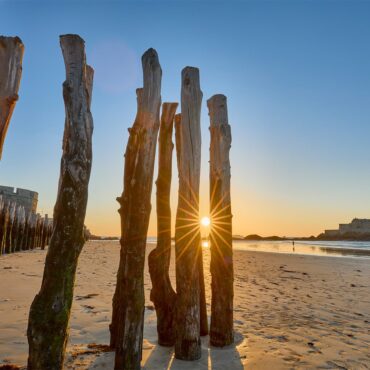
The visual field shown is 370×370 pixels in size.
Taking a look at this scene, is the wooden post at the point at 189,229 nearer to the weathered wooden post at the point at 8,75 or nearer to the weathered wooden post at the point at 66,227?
the weathered wooden post at the point at 66,227

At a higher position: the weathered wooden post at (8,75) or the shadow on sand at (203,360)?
the weathered wooden post at (8,75)

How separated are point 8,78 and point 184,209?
2353 mm

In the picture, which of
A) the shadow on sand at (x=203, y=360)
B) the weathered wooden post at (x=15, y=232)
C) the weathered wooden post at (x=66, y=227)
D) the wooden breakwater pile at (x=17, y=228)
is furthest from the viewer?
the weathered wooden post at (x=15, y=232)

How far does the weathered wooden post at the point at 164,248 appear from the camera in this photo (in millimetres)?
3938

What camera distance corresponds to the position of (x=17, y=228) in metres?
17.9

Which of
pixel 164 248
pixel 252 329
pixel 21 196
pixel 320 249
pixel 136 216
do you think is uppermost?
pixel 21 196

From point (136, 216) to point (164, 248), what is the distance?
1041mm

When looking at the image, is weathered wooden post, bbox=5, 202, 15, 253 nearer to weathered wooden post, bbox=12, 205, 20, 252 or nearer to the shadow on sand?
weathered wooden post, bbox=12, 205, 20, 252

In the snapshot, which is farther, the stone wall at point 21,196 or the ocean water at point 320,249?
the stone wall at point 21,196

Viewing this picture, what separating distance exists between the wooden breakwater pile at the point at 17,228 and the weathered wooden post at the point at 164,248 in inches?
495

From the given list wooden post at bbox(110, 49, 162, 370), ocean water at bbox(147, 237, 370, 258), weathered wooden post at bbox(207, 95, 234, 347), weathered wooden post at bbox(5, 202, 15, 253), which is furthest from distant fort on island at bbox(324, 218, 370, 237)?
wooden post at bbox(110, 49, 162, 370)

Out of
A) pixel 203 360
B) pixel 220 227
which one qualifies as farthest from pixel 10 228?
pixel 203 360

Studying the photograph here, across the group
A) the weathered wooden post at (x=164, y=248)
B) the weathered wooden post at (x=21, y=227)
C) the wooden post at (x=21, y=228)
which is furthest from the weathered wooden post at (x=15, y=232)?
the weathered wooden post at (x=164, y=248)

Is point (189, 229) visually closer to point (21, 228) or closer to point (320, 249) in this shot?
point (21, 228)
